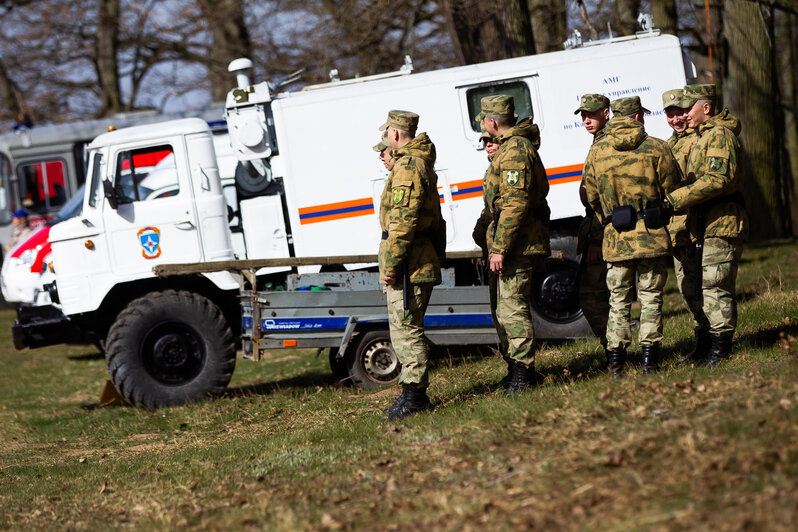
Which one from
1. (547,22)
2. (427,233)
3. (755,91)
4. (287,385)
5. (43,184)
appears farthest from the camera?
(43,184)

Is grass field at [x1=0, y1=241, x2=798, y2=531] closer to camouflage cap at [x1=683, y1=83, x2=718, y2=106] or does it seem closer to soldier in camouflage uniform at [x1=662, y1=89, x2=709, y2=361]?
soldier in camouflage uniform at [x1=662, y1=89, x2=709, y2=361]

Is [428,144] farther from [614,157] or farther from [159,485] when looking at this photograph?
[159,485]

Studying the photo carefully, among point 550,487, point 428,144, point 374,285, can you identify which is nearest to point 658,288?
point 428,144

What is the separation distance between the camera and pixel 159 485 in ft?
20.1

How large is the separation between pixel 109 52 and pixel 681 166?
20.6 m

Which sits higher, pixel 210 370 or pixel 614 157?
pixel 614 157

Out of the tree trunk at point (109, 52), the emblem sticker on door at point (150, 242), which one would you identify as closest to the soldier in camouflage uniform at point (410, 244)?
the emblem sticker on door at point (150, 242)

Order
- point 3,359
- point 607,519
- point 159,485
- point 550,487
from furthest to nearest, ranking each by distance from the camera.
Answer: point 3,359 < point 159,485 < point 550,487 < point 607,519

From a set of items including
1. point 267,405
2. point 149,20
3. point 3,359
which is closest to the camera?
point 267,405

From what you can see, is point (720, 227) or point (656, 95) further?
point (656, 95)

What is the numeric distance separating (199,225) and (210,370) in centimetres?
141

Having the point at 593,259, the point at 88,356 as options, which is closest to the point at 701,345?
the point at 593,259

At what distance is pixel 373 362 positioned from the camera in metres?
8.91

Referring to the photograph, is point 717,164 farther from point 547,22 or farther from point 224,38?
point 224,38
